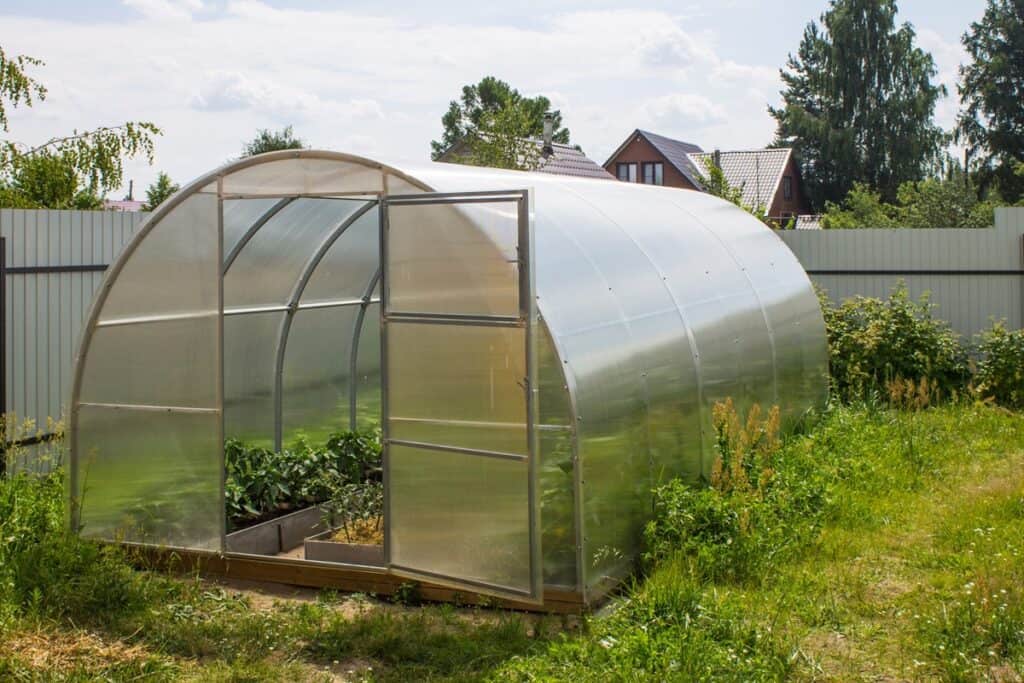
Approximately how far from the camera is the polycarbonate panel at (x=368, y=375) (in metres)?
10.7

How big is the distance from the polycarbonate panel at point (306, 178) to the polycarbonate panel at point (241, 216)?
44.1 inches

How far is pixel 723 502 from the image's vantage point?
741 centimetres

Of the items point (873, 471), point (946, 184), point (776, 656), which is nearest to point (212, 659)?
point (776, 656)

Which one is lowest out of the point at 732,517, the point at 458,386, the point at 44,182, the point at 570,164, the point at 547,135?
the point at 732,517

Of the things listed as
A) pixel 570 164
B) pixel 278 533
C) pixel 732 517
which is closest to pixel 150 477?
pixel 278 533

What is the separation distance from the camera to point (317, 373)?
1026cm

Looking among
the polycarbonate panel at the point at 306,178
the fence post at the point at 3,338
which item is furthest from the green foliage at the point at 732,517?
the fence post at the point at 3,338

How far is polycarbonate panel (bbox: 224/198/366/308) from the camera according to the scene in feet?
30.3

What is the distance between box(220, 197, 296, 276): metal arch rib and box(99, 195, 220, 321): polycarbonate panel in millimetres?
1120

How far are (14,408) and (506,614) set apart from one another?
15.6 ft

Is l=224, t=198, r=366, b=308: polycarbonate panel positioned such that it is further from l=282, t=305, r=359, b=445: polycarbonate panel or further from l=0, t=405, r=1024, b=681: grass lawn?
l=0, t=405, r=1024, b=681: grass lawn

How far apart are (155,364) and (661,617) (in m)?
3.74

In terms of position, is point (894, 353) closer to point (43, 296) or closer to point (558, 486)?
point (558, 486)

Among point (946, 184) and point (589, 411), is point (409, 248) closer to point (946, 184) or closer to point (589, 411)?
point (589, 411)
